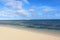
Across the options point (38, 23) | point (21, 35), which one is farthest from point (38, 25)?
point (21, 35)

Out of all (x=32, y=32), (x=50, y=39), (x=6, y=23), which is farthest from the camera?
(x=6, y=23)

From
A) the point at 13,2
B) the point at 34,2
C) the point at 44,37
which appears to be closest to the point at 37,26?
the point at 44,37

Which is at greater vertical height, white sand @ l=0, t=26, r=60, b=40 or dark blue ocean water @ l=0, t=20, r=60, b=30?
dark blue ocean water @ l=0, t=20, r=60, b=30

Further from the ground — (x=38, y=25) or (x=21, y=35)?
(x=38, y=25)

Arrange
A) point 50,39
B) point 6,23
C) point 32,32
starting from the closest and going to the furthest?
point 50,39
point 32,32
point 6,23

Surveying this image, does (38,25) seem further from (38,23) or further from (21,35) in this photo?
(21,35)

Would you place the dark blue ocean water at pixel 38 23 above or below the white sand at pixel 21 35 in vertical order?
above

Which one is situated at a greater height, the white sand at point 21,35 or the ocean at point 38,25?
the ocean at point 38,25

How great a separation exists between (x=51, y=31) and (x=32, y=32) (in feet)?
0.65

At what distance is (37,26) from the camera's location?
1.42 meters

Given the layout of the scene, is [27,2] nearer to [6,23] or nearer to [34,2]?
[34,2]

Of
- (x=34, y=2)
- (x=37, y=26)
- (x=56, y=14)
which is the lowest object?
(x=37, y=26)

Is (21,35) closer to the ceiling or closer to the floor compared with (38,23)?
closer to the floor

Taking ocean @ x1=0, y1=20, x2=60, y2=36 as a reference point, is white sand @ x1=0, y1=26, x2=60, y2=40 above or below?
below
